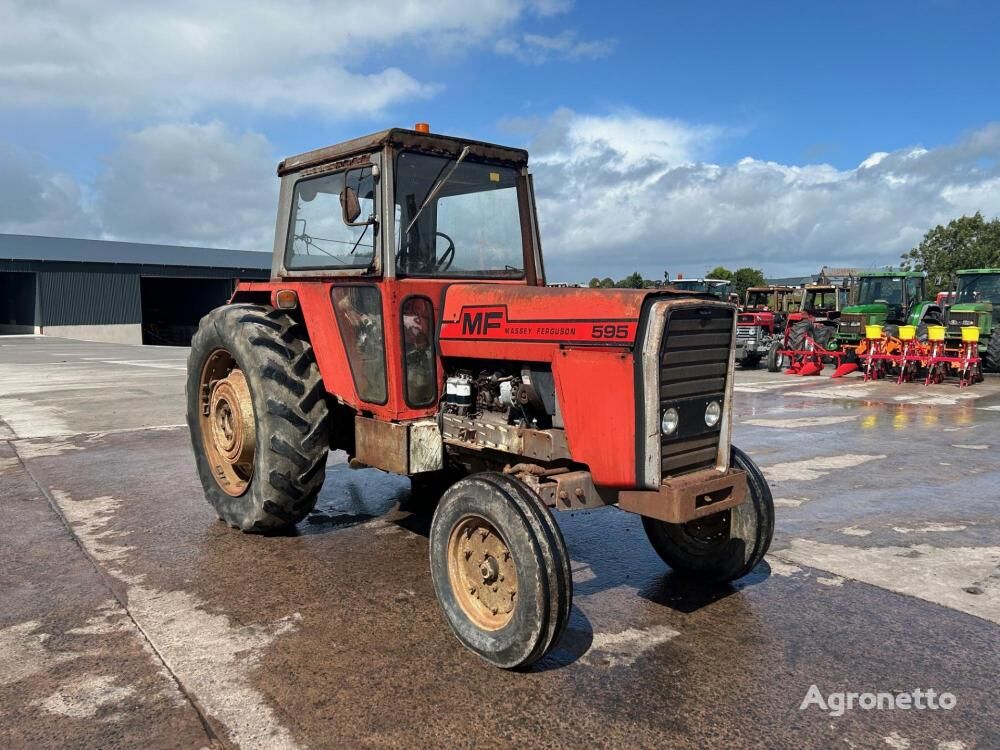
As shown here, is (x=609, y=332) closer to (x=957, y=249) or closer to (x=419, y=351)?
(x=419, y=351)

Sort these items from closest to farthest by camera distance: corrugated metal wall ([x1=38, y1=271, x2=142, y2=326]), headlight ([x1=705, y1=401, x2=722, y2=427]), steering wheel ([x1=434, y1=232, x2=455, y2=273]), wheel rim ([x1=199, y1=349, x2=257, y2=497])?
headlight ([x1=705, y1=401, x2=722, y2=427]) < steering wheel ([x1=434, y1=232, x2=455, y2=273]) < wheel rim ([x1=199, y1=349, x2=257, y2=497]) < corrugated metal wall ([x1=38, y1=271, x2=142, y2=326])

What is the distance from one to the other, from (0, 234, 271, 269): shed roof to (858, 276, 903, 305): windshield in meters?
28.1

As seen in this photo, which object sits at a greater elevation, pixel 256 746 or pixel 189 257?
pixel 189 257

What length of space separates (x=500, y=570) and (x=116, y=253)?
130 ft

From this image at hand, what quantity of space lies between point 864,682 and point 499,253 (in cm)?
294

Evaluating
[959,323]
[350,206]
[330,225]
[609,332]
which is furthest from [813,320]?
[609,332]

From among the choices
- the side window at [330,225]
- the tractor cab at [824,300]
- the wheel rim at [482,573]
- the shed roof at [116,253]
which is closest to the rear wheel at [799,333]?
the tractor cab at [824,300]

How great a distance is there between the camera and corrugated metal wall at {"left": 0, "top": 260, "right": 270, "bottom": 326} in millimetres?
34125

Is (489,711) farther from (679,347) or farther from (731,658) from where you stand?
(679,347)

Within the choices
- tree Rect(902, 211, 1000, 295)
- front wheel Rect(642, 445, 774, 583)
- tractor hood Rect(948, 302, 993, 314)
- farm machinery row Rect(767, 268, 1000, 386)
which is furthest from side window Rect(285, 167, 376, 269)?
tree Rect(902, 211, 1000, 295)

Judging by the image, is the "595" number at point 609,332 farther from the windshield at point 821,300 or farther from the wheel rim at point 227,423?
the windshield at point 821,300

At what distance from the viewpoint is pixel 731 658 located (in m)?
3.24

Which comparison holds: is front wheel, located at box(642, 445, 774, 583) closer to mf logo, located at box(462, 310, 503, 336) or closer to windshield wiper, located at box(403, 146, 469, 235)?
mf logo, located at box(462, 310, 503, 336)

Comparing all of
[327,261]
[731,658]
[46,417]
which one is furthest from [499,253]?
[46,417]
